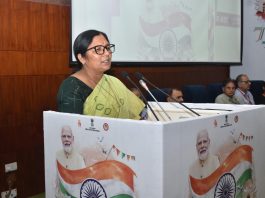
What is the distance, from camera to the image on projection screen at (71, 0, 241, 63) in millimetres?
4264

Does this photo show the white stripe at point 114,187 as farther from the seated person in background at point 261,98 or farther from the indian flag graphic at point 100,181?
the seated person in background at point 261,98

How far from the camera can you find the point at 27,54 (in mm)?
3680

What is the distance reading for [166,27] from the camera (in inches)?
205

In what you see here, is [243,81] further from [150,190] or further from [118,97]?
[150,190]

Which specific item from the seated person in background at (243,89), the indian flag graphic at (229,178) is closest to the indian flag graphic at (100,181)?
the indian flag graphic at (229,178)

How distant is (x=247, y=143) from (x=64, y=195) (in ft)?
2.19

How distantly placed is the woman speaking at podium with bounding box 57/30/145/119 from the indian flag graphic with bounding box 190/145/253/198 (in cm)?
42

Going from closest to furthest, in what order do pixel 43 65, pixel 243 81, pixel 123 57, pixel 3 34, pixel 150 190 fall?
pixel 150 190, pixel 3 34, pixel 43 65, pixel 123 57, pixel 243 81

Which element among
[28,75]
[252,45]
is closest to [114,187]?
[28,75]

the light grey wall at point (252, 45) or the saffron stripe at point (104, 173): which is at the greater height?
the light grey wall at point (252, 45)

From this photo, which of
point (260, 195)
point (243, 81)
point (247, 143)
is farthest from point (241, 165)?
point (243, 81)

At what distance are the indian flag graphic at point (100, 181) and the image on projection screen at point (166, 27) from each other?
2811mm

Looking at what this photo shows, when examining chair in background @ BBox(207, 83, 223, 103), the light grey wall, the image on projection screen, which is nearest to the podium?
the image on projection screen

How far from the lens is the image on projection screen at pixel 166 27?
4.26 m
